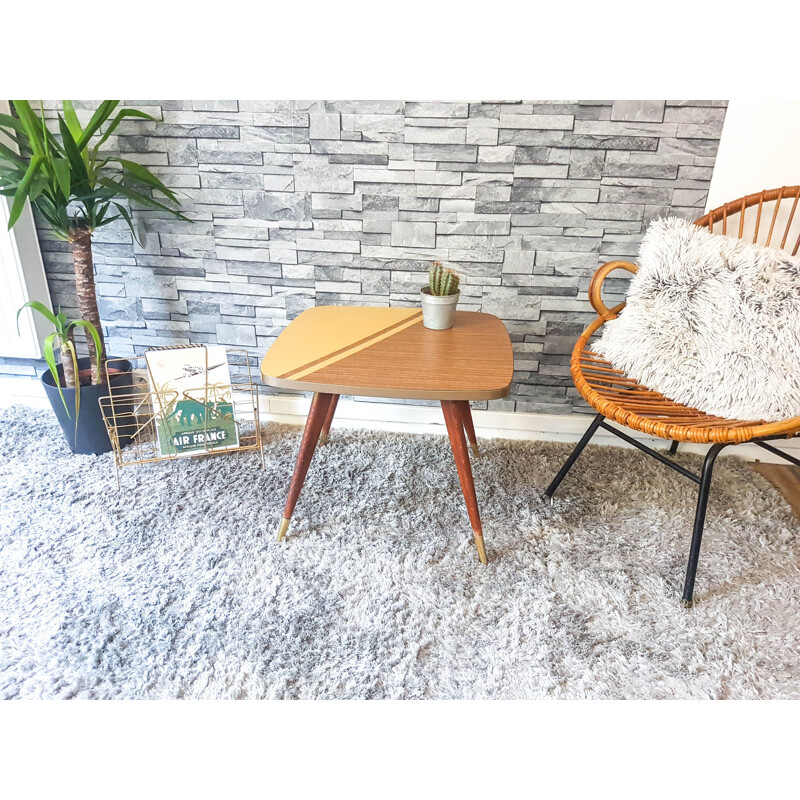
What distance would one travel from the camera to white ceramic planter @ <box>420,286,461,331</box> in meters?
1.54

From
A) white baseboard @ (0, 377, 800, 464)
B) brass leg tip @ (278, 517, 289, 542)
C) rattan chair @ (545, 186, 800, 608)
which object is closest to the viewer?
rattan chair @ (545, 186, 800, 608)

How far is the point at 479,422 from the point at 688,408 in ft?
2.26

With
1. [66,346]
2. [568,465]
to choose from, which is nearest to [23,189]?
[66,346]

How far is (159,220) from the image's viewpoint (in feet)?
6.07

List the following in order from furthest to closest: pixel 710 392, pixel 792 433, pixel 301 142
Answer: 1. pixel 301 142
2. pixel 710 392
3. pixel 792 433

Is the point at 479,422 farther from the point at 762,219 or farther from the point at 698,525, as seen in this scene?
the point at 762,219

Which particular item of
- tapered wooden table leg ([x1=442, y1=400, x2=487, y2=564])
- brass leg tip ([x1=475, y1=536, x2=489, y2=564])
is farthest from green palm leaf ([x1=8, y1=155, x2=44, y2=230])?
brass leg tip ([x1=475, y1=536, x2=489, y2=564])

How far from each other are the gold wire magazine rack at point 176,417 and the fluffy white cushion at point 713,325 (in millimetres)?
1065

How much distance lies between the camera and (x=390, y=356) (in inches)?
55.7

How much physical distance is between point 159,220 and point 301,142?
51 cm

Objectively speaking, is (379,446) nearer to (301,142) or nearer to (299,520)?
(299,520)

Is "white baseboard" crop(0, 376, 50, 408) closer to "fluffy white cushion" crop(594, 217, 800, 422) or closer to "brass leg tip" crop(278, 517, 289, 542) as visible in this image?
"brass leg tip" crop(278, 517, 289, 542)

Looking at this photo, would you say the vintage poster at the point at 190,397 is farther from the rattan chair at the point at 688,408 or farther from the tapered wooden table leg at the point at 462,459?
the rattan chair at the point at 688,408
